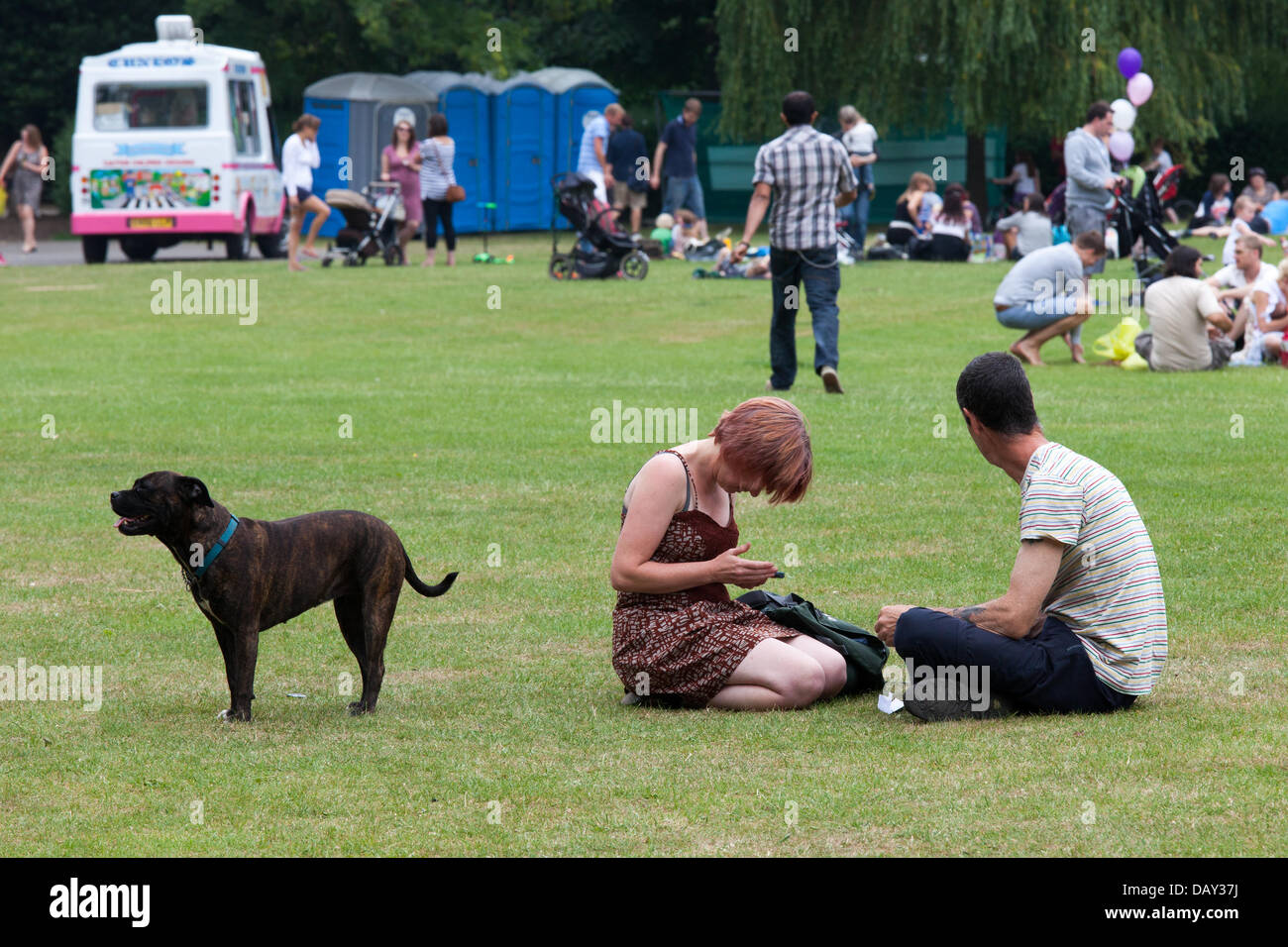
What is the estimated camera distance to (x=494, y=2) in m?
42.6

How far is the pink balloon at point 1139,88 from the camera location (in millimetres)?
28359

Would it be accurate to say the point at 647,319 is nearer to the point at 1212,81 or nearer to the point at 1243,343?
the point at 1243,343

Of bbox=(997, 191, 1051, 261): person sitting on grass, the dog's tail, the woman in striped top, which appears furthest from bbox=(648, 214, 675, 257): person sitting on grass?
the dog's tail

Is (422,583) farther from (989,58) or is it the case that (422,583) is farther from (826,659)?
(989,58)

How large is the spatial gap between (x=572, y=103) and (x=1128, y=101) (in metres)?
12.2

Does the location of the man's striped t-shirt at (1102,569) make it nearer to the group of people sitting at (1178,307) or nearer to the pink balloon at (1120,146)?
the group of people sitting at (1178,307)

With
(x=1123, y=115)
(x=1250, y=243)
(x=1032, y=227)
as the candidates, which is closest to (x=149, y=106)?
(x=1032, y=227)

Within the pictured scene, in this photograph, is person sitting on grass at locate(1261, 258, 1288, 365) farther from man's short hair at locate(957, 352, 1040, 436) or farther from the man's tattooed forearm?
man's short hair at locate(957, 352, 1040, 436)

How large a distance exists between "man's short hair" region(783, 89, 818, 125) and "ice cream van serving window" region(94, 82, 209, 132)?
651 inches

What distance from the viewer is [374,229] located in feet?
85.8

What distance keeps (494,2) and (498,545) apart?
35.9m
